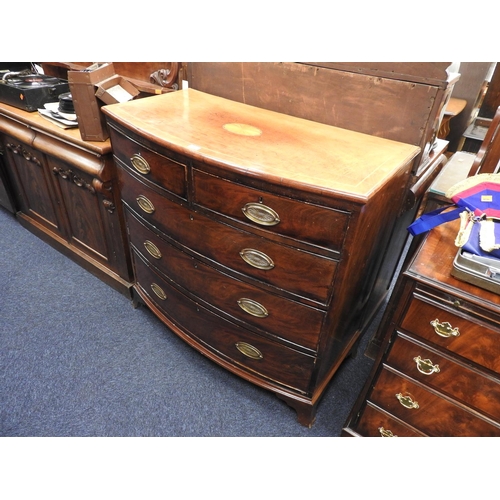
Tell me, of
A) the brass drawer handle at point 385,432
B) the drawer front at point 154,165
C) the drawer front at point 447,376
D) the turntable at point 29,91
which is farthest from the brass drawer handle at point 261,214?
the turntable at point 29,91

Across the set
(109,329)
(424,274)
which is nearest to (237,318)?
(424,274)

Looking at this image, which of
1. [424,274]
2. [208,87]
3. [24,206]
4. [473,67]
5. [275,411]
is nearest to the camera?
[424,274]

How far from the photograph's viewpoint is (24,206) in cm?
240

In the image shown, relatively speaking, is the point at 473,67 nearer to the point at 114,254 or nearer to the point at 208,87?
the point at 208,87

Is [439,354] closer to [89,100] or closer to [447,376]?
[447,376]

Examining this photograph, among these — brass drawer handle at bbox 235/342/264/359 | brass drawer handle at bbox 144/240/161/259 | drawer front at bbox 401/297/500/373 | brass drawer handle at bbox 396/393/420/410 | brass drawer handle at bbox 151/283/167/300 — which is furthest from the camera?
brass drawer handle at bbox 151/283/167/300

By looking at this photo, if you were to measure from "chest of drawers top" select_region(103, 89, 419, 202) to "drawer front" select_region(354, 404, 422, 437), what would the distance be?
2.52ft

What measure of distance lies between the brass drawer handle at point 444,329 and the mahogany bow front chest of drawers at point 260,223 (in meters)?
0.26

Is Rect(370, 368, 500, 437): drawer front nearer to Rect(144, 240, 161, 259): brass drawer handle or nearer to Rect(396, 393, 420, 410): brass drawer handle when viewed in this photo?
Rect(396, 393, 420, 410): brass drawer handle

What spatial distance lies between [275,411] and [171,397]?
45 cm

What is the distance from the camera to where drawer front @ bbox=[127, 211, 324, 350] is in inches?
45.3

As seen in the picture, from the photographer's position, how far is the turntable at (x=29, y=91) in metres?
1.94

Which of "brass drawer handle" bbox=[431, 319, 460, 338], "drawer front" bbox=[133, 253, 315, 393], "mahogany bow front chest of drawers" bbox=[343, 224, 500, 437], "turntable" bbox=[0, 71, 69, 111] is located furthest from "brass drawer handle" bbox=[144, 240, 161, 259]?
"turntable" bbox=[0, 71, 69, 111]

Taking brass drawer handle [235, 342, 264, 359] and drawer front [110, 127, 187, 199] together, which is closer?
drawer front [110, 127, 187, 199]
